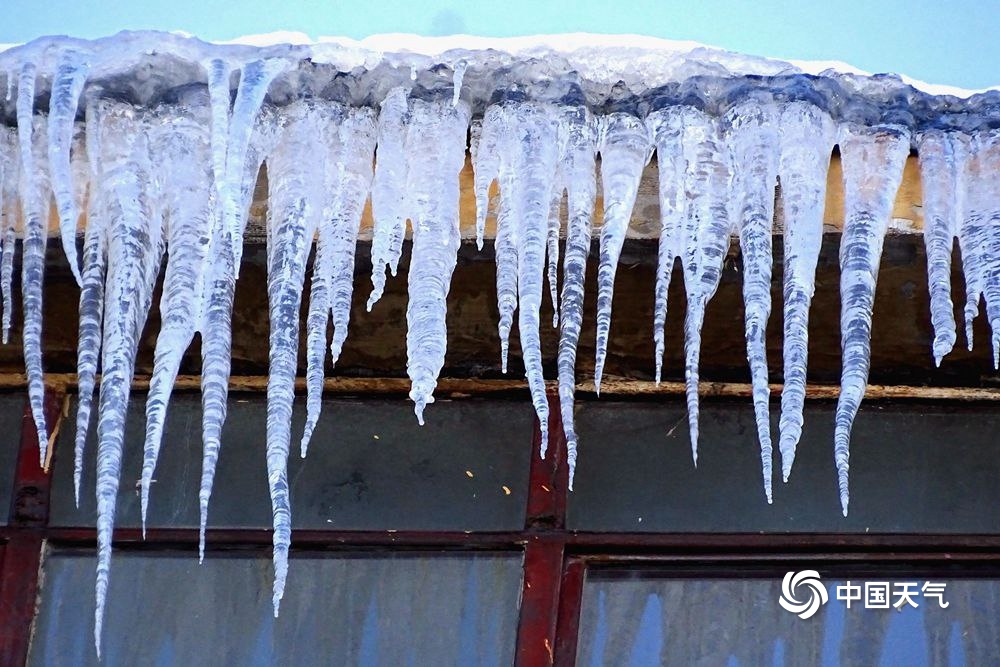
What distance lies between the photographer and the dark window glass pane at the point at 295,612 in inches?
92.2

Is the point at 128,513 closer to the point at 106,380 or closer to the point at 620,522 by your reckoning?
the point at 106,380

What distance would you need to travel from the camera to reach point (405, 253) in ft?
7.28

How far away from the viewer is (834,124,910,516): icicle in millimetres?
1912

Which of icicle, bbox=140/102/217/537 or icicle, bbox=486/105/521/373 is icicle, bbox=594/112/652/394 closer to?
icicle, bbox=486/105/521/373

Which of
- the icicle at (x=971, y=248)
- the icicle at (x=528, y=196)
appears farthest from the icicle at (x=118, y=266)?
the icicle at (x=971, y=248)

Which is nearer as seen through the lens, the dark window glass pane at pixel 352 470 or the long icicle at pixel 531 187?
the long icicle at pixel 531 187

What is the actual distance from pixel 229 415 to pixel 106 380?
59 cm

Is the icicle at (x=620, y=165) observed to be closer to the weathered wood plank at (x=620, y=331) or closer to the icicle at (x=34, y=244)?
the weathered wood plank at (x=620, y=331)

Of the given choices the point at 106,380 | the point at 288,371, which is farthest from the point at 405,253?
the point at 106,380

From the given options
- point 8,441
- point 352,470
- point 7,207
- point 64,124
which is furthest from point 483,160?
point 8,441

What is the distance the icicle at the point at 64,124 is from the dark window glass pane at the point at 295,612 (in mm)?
685

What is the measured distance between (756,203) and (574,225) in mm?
225

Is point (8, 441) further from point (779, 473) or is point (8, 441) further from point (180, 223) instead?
point (779, 473)

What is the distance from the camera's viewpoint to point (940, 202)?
1.93 m
